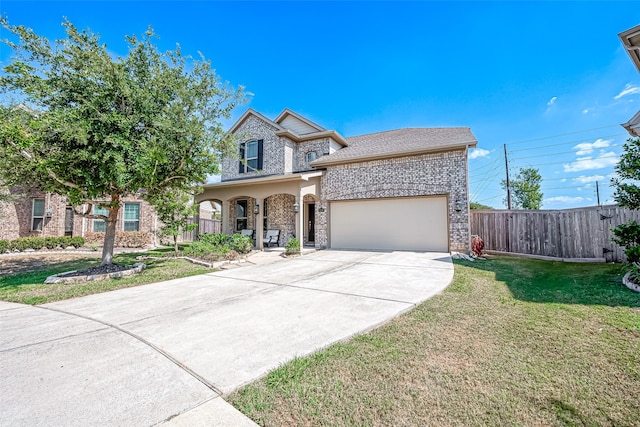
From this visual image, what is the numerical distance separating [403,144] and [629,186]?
792cm

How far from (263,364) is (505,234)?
11536 millimetres

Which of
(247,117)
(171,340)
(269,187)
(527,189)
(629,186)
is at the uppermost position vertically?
(247,117)

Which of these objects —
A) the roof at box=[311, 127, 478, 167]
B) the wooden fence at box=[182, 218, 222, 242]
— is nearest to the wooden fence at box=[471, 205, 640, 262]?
the roof at box=[311, 127, 478, 167]

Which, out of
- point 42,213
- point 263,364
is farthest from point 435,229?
point 42,213

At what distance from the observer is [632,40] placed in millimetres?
5941

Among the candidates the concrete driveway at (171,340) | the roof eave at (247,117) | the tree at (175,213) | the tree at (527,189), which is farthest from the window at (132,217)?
the tree at (527,189)

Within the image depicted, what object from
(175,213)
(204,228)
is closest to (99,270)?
(175,213)

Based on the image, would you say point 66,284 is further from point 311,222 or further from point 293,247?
point 311,222

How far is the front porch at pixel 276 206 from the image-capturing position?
12391mm

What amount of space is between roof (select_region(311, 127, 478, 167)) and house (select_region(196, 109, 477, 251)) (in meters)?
0.04

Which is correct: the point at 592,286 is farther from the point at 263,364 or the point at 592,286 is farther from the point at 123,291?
the point at 123,291

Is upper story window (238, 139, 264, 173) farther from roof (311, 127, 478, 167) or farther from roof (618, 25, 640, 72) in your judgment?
roof (618, 25, 640, 72)

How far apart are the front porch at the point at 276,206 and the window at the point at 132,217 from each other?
4.09 metres

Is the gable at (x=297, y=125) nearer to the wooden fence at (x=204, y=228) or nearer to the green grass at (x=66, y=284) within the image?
the wooden fence at (x=204, y=228)
